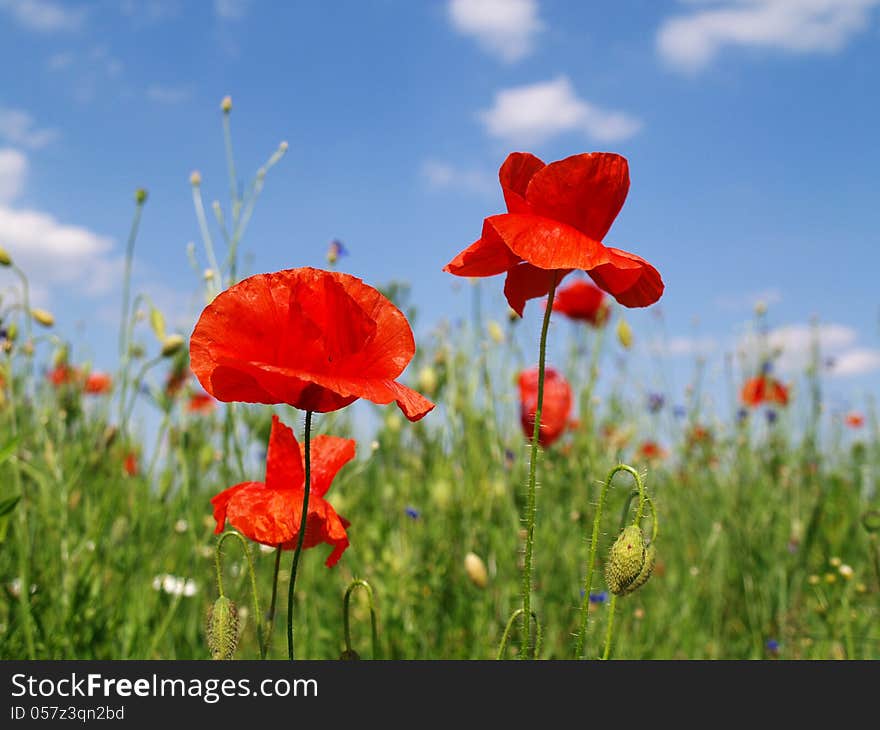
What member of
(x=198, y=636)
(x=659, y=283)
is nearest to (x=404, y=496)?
(x=198, y=636)

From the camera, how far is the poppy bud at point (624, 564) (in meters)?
1.01

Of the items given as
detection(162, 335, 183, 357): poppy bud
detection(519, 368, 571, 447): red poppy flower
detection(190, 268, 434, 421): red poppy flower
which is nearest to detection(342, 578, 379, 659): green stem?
detection(190, 268, 434, 421): red poppy flower

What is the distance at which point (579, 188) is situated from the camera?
3.37 ft

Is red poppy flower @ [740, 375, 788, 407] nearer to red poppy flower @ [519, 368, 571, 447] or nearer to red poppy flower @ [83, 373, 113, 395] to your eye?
red poppy flower @ [519, 368, 571, 447]

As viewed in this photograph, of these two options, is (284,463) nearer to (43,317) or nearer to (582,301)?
(43,317)

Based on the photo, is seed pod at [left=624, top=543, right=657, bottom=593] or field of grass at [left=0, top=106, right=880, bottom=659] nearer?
seed pod at [left=624, top=543, right=657, bottom=593]

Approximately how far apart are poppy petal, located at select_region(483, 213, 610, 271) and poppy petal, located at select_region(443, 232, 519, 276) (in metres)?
0.02

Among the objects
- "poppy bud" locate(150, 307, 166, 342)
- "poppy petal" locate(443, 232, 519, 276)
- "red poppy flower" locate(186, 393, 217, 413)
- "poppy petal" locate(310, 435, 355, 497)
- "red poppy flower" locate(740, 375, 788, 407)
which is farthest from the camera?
"red poppy flower" locate(186, 393, 217, 413)

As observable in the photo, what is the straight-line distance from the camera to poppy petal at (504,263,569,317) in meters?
1.12


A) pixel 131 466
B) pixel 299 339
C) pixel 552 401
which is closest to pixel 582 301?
pixel 552 401

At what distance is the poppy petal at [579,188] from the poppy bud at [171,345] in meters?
1.07

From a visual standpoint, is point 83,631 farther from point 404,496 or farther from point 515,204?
point 515,204

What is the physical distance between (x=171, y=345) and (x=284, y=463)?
817mm

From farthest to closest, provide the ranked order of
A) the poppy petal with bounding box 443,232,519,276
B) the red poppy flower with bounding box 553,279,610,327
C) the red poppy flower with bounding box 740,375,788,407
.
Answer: the red poppy flower with bounding box 740,375,788,407 → the red poppy flower with bounding box 553,279,610,327 → the poppy petal with bounding box 443,232,519,276
